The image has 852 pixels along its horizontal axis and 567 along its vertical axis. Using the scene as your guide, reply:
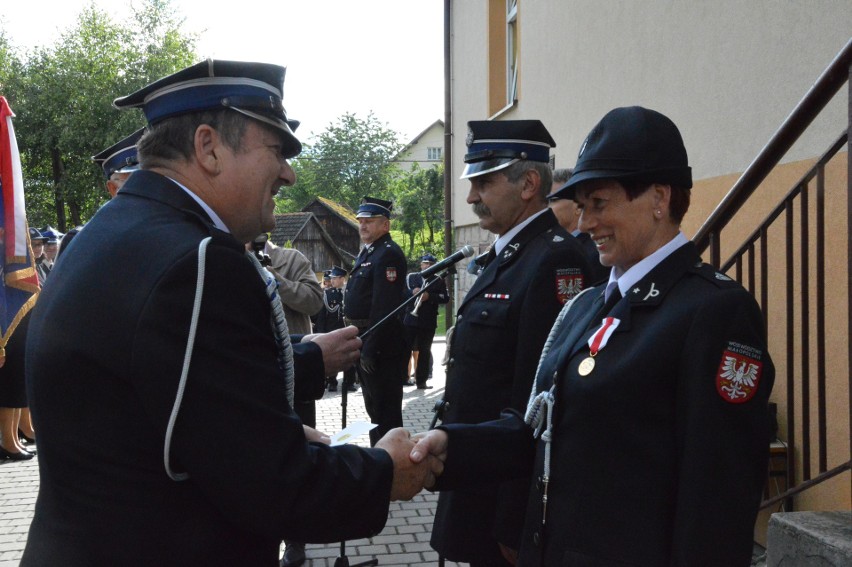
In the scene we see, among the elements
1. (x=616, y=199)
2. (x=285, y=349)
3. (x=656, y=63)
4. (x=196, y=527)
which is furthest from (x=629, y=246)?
(x=656, y=63)

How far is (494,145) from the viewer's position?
3.66 metres

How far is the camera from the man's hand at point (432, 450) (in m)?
2.08

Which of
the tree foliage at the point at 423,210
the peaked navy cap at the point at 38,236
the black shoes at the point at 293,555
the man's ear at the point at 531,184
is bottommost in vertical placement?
the black shoes at the point at 293,555

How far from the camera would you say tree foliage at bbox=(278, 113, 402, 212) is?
75.7 m

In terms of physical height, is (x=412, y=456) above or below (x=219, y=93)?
below

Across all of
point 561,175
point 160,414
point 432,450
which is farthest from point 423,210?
point 160,414

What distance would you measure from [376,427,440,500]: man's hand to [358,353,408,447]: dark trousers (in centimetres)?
459

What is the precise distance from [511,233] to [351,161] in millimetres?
73561

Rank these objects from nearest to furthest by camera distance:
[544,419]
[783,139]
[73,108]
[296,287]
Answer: [544,419], [783,139], [296,287], [73,108]

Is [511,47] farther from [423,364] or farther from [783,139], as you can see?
[783,139]

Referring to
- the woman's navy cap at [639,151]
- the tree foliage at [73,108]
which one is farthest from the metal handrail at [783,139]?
the tree foliage at [73,108]

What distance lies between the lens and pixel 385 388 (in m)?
6.75

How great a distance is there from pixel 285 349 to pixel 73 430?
1.59ft

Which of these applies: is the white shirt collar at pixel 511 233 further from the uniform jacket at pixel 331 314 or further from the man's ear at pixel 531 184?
the uniform jacket at pixel 331 314
